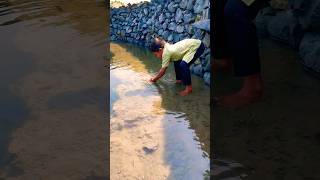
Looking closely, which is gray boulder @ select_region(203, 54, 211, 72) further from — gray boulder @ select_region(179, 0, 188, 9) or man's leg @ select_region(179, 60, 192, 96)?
gray boulder @ select_region(179, 0, 188, 9)

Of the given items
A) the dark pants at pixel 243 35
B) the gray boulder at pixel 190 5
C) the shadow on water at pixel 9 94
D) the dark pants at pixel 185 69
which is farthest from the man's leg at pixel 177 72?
the dark pants at pixel 243 35

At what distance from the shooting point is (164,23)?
26.9ft

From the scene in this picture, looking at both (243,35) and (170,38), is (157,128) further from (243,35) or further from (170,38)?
(170,38)

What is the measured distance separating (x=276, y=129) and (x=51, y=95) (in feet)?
9.40

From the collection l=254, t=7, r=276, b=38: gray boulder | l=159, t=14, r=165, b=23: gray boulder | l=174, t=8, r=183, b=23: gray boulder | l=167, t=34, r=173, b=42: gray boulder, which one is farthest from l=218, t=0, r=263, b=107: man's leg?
l=159, t=14, r=165, b=23: gray boulder

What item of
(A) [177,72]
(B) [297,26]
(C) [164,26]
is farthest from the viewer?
(C) [164,26]

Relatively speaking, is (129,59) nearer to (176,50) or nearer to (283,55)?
(176,50)

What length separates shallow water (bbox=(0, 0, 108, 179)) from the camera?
12.3 ft

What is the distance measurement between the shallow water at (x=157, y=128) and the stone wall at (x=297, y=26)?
1425mm

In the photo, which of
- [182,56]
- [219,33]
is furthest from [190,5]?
[219,33]

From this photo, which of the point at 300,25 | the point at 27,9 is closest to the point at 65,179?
the point at 300,25

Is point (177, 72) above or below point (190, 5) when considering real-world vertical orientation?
below

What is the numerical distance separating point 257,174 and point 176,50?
2.78 metres

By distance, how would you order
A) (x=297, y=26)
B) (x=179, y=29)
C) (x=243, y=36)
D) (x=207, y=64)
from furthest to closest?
(x=179, y=29) → (x=297, y=26) → (x=207, y=64) → (x=243, y=36)
